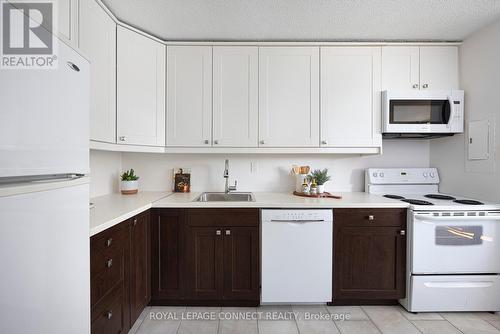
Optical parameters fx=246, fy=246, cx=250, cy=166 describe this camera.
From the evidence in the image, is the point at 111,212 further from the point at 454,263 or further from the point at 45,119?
the point at 454,263

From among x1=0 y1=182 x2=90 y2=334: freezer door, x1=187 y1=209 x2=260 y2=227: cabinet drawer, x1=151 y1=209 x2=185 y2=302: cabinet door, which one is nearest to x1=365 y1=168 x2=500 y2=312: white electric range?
x1=187 y1=209 x2=260 y2=227: cabinet drawer

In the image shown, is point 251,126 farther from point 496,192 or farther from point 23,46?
point 496,192

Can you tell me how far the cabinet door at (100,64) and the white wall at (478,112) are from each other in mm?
3135

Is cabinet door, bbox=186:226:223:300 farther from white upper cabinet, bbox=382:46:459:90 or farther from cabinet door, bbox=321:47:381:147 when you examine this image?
white upper cabinet, bbox=382:46:459:90

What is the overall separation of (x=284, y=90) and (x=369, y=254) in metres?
1.64

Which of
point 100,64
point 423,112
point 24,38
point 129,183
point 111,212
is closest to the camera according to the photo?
point 24,38

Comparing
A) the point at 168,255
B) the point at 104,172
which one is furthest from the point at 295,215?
the point at 104,172

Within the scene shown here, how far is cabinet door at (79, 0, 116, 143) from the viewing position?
164 cm

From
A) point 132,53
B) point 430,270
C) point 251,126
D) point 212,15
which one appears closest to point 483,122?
point 430,270

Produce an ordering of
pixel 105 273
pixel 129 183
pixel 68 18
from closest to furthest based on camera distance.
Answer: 1. pixel 105 273
2. pixel 68 18
3. pixel 129 183

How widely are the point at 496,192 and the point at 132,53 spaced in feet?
10.8

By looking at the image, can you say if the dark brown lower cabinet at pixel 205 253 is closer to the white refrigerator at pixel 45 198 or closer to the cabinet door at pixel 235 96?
the cabinet door at pixel 235 96

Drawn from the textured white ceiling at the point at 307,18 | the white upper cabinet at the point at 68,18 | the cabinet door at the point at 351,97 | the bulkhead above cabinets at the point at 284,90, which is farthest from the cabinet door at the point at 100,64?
the cabinet door at the point at 351,97

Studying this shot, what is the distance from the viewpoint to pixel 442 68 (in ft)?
7.84
